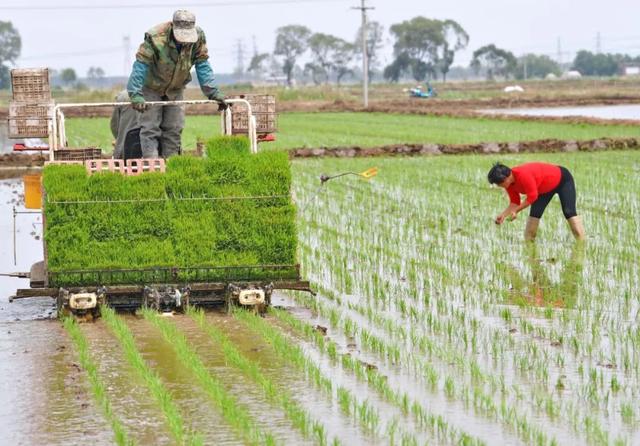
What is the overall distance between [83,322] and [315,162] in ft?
48.1

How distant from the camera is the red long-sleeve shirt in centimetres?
1091

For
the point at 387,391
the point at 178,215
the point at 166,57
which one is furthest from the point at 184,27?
the point at 387,391

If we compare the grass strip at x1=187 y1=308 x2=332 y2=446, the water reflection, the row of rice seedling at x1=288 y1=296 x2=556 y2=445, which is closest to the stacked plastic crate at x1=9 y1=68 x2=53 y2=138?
the grass strip at x1=187 y1=308 x2=332 y2=446

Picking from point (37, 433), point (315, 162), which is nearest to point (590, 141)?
point (315, 162)

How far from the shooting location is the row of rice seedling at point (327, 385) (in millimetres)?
5676

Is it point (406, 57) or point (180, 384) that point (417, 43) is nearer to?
point (406, 57)

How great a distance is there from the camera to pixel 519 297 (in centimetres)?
911

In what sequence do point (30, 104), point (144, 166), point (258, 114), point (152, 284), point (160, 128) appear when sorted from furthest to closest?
point (30, 104) → point (258, 114) → point (160, 128) → point (144, 166) → point (152, 284)

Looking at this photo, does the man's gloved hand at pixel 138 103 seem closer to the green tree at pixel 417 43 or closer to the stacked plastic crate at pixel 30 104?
the stacked plastic crate at pixel 30 104

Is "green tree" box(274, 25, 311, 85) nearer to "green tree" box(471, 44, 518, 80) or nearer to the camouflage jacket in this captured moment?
"green tree" box(471, 44, 518, 80)

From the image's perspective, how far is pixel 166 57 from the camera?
30.6ft

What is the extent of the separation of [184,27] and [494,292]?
2.98 m

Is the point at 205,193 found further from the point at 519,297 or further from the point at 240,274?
the point at 519,297

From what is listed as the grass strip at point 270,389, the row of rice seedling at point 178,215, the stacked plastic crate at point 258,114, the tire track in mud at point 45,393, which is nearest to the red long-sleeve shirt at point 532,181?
the stacked plastic crate at point 258,114
